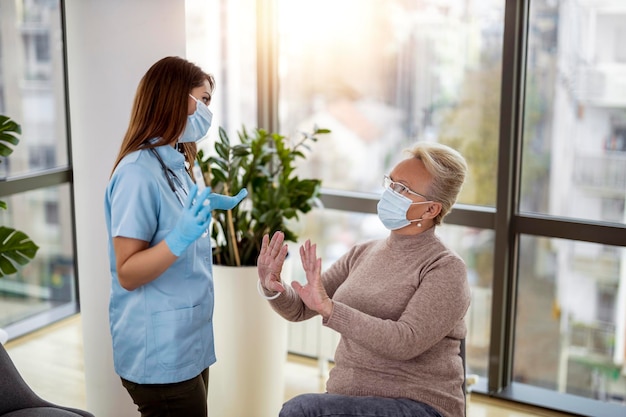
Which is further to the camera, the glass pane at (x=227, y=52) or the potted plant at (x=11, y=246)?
the glass pane at (x=227, y=52)

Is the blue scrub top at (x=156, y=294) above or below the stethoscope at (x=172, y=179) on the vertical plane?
below

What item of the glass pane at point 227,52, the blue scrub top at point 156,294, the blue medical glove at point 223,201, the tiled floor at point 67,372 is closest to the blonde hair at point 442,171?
the blue medical glove at point 223,201

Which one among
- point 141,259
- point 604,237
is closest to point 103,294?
point 141,259

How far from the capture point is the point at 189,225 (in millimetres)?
2031

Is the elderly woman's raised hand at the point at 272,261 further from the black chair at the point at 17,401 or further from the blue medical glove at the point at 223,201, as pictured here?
the black chair at the point at 17,401

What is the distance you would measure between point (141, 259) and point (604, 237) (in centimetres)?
205

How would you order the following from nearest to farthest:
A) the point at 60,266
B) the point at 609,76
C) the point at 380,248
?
the point at 380,248, the point at 609,76, the point at 60,266

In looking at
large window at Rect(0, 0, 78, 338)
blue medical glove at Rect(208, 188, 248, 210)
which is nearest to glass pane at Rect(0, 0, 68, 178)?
large window at Rect(0, 0, 78, 338)

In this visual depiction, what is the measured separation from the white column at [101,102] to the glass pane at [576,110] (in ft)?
4.98

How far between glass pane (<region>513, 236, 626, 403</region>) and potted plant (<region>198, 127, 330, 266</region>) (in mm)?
1051

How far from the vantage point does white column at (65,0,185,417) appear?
2.68 meters

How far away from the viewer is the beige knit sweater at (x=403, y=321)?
2.20 m

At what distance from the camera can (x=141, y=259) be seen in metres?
2.06

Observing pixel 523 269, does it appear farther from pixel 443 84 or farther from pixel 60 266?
pixel 60 266
